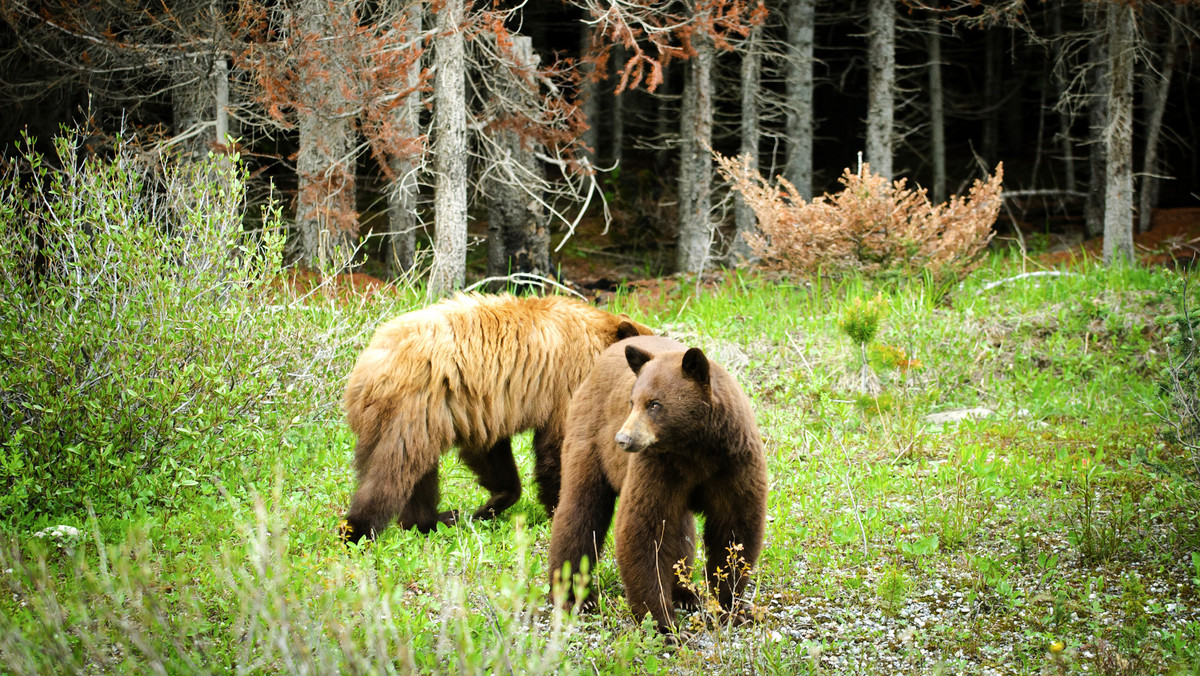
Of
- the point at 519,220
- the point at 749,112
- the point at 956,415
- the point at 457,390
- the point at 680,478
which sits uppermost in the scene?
the point at 749,112

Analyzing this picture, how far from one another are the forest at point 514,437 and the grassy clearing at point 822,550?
3 centimetres

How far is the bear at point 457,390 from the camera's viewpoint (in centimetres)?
415

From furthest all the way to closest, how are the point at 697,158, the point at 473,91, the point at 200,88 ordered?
the point at 473,91, the point at 697,158, the point at 200,88

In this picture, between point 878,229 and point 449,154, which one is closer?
point 449,154

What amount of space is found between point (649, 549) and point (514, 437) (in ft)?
9.87

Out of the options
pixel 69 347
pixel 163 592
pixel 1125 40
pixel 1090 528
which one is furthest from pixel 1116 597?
pixel 1125 40

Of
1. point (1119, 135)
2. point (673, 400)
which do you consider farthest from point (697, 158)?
point (673, 400)

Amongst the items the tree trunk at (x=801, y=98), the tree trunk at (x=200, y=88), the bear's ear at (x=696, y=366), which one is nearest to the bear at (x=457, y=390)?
the bear's ear at (x=696, y=366)

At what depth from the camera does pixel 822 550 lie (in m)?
4.20

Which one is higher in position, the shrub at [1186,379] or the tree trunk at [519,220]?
the tree trunk at [519,220]

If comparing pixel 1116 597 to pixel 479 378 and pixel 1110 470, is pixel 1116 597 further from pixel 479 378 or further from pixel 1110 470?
pixel 479 378

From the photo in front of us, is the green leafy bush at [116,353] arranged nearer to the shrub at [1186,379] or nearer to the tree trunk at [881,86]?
the shrub at [1186,379]

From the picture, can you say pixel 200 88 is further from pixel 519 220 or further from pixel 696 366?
pixel 696 366

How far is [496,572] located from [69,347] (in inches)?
93.7
